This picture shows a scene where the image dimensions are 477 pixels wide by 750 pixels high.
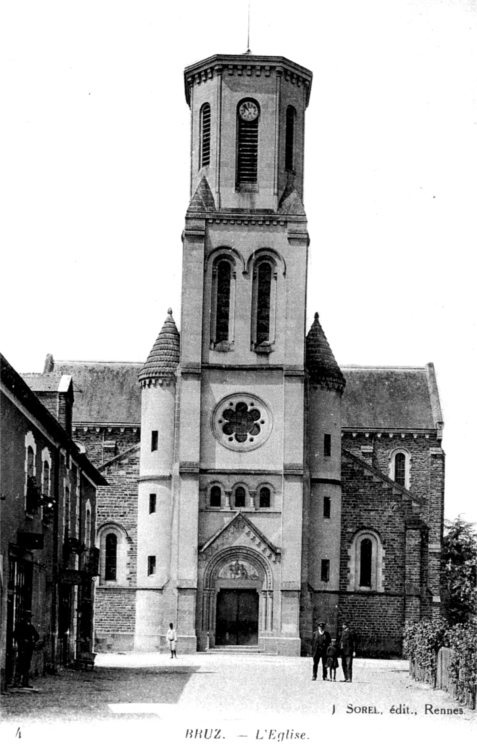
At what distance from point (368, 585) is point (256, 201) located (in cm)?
1827

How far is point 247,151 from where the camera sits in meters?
52.2

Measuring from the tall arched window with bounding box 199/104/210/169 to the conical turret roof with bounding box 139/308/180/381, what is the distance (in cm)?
743

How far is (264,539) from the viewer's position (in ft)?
160

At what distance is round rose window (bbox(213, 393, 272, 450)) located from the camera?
5031 cm

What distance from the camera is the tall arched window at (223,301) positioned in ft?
168

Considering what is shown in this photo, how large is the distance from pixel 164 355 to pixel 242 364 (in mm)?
4208

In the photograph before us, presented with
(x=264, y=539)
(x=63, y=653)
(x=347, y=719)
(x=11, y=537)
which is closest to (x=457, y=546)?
(x=264, y=539)

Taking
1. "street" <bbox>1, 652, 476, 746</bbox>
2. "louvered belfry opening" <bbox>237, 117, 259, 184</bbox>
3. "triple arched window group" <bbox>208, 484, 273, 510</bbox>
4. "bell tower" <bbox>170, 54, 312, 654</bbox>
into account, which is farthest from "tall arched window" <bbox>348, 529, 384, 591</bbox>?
"louvered belfry opening" <bbox>237, 117, 259, 184</bbox>

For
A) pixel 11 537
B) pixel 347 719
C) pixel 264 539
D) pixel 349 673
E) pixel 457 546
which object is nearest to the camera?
pixel 347 719

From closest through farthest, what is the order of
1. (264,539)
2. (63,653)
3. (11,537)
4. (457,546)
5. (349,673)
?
(11,537), (349,673), (63,653), (264,539), (457,546)

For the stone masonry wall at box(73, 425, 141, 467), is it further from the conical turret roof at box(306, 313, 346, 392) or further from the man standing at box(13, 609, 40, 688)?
the man standing at box(13, 609, 40, 688)

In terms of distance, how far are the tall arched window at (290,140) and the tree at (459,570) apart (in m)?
26.2

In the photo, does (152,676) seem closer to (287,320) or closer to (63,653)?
(63,653)

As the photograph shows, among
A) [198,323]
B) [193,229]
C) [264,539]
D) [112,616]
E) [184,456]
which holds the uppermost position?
[193,229]
